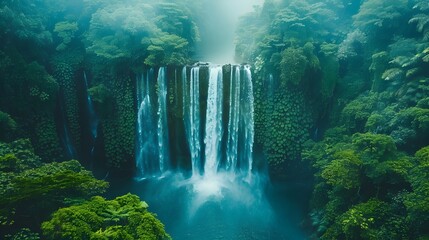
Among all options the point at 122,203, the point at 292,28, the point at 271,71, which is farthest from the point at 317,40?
the point at 122,203

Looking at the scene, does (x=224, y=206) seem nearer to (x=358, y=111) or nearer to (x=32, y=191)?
(x=358, y=111)

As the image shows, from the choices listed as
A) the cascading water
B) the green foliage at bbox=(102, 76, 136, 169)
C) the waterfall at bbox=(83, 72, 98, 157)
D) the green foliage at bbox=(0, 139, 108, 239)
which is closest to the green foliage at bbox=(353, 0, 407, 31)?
the cascading water

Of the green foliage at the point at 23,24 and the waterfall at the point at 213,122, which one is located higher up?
the green foliage at the point at 23,24

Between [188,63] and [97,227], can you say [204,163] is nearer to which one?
[188,63]

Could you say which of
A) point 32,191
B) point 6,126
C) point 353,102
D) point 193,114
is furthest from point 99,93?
point 353,102

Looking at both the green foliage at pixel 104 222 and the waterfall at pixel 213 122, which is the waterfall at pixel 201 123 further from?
the green foliage at pixel 104 222

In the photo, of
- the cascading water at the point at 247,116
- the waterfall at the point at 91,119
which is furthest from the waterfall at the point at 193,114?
the waterfall at the point at 91,119
